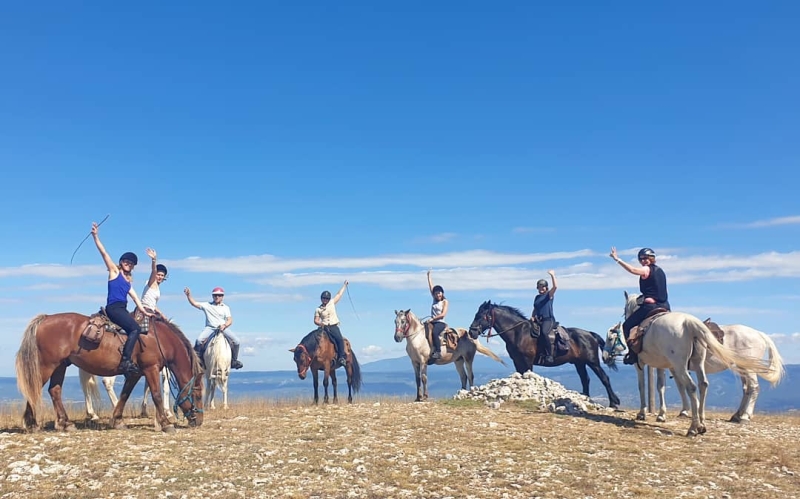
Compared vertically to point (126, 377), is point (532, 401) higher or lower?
lower

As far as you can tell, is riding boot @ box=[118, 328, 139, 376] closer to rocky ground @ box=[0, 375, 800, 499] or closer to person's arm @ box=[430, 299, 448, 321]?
rocky ground @ box=[0, 375, 800, 499]

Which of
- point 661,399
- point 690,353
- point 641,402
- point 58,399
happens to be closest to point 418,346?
point 641,402

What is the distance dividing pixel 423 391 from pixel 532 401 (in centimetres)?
430

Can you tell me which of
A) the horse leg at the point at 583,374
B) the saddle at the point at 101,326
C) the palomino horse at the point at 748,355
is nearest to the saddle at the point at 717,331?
the palomino horse at the point at 748,355

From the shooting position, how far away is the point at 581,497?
29.4ft

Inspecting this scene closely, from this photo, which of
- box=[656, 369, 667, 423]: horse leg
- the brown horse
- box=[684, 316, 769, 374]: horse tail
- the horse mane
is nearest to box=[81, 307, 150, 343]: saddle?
the brown horse

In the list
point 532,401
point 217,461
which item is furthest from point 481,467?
point 532,401

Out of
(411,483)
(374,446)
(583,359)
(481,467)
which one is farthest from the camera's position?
(583,359)

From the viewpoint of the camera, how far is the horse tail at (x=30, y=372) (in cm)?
1210

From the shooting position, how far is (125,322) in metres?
12.9

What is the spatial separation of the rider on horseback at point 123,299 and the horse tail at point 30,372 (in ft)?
4.78

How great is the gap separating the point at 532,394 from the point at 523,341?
7.35 feet

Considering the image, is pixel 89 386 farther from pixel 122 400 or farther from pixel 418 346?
pixel 418 346

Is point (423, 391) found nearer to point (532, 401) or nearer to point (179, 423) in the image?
point (532, 401)
